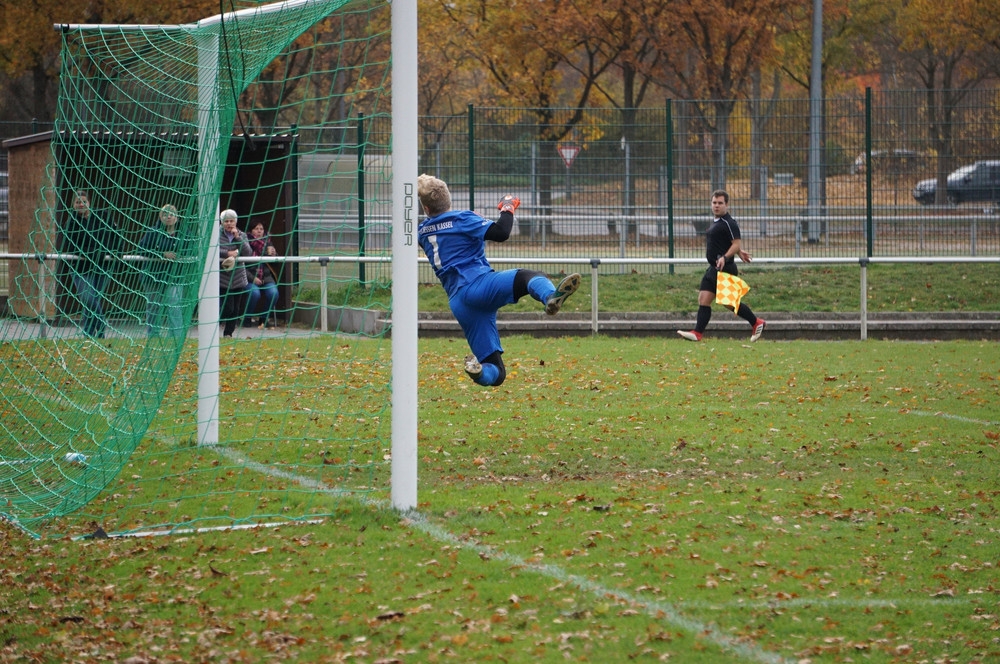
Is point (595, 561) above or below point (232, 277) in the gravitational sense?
below

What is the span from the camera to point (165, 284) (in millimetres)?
7809

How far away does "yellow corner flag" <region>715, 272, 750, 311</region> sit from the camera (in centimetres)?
1501

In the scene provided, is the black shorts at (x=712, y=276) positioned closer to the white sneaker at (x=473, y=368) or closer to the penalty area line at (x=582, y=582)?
the white sneaker at (x=473, y=368)

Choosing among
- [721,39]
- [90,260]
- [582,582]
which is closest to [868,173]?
[721,39]

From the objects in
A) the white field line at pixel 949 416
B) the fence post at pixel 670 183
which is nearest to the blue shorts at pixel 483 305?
the white field line at pixel 949 416

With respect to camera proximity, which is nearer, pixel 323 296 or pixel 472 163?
pixel 323 296

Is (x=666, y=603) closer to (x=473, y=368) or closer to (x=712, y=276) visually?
(x=473, y=368)

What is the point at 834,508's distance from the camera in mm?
7137

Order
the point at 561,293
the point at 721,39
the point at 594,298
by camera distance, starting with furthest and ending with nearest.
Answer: the point at 721,39, the point at 594,298, the point at 561,293

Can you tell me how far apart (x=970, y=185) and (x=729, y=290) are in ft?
24.2

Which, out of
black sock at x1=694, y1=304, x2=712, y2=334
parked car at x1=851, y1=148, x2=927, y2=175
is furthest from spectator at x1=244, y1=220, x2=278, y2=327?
parked car at x1=851, y1=148, x2=927, y2=175

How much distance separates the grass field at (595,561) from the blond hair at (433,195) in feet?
5.86

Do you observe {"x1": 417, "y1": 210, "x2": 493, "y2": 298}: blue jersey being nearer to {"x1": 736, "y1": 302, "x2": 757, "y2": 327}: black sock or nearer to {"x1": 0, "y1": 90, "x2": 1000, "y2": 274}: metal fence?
{"x1": 736, "y1": 302, "x2": 757, "y2": 327}: black sock

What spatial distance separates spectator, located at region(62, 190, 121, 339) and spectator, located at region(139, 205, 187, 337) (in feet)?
1.28
